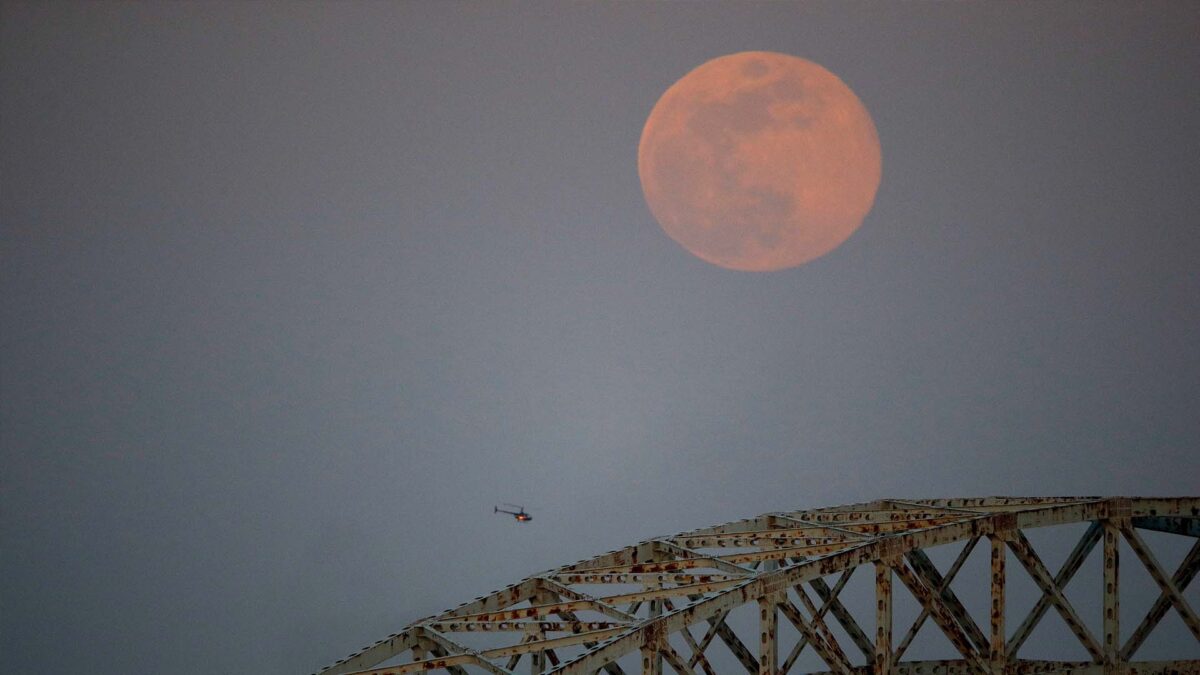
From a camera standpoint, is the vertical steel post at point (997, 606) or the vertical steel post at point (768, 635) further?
the vertical steel post at point (997, 606)

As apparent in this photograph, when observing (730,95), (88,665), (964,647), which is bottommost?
(964,647)

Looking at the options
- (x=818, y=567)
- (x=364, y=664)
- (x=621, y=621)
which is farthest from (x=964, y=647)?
(x=364, y=664)

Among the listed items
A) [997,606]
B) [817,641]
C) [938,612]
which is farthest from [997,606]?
[817,641]

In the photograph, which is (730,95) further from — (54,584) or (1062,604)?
(1062,604)

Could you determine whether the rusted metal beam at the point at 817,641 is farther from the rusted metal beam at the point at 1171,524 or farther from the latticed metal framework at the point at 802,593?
the rusted metal beam at the point at 1171,524

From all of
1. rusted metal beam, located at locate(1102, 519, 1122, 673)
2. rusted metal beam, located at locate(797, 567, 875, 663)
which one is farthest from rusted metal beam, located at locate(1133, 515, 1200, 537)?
rusted metal beam, located at locate(797, 567, 875, 663)

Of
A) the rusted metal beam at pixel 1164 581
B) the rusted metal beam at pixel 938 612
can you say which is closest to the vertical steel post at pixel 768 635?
the rusted metal beam at pixel 938 612
